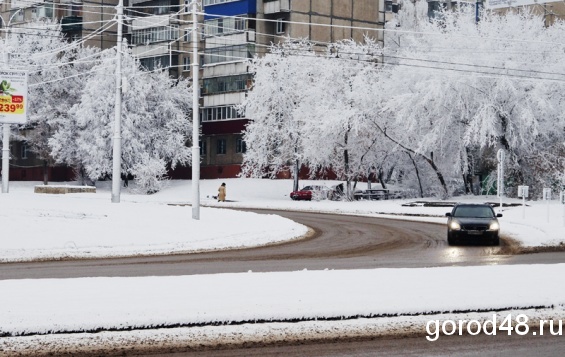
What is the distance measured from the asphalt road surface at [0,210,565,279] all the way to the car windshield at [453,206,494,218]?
1.06m

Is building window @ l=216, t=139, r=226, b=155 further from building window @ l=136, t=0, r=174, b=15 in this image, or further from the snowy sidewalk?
the snowy sidewalk

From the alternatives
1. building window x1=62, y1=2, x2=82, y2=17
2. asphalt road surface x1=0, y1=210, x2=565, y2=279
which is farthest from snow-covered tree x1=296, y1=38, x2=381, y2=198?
building window x1=62, y1=2, x2=82, y2=17

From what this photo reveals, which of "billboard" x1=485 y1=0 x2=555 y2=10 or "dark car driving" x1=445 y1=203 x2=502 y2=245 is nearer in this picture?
"dark car driving" x1=445 y1=203 x2=502 y2=245

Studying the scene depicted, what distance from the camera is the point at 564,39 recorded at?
65062mm

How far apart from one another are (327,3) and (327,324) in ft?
250

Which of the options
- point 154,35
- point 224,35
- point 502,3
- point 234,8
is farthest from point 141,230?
point 502,3

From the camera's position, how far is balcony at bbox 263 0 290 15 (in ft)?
274

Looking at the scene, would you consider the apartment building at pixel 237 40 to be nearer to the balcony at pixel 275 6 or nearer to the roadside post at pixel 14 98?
the balcony at pixel 275 6

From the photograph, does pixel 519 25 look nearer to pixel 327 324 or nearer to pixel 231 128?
pixel 231 128

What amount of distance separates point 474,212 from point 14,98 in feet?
77.5

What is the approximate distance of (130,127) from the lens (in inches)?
3091

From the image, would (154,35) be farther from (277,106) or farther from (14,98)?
(14,98)

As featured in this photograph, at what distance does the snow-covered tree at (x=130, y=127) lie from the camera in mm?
77812

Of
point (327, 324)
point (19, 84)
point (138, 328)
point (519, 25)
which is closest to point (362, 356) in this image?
point (327, 324)
